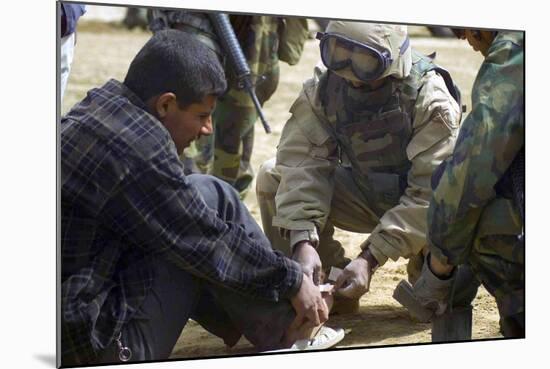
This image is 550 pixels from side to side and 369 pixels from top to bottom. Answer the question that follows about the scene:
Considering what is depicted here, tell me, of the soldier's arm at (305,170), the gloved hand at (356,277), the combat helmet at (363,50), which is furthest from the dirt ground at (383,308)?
the combat helmet at (363,50)

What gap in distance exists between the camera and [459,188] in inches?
185

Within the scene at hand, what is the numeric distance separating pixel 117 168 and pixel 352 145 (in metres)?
1.09

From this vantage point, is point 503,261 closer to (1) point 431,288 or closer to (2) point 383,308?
(1) point 431,288

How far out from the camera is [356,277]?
495 cm

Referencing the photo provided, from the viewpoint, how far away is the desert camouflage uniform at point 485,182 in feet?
15.4

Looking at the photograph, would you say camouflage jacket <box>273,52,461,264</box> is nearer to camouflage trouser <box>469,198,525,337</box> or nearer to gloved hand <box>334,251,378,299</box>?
gloved hand <box>334,251,378,299</box>

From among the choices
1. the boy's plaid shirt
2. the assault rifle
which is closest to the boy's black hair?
the boy's plaid shirt

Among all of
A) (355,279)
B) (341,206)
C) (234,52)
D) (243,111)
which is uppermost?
(234,52)

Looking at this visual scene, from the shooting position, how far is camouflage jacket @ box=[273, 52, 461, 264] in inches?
194

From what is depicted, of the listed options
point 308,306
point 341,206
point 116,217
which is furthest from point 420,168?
point 116,217

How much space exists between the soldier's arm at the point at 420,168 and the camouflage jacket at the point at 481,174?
0.11m

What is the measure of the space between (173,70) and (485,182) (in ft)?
3.95

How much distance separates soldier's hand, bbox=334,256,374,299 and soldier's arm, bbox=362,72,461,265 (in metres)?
0.06

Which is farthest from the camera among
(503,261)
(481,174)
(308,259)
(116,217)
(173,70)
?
(503,261)
